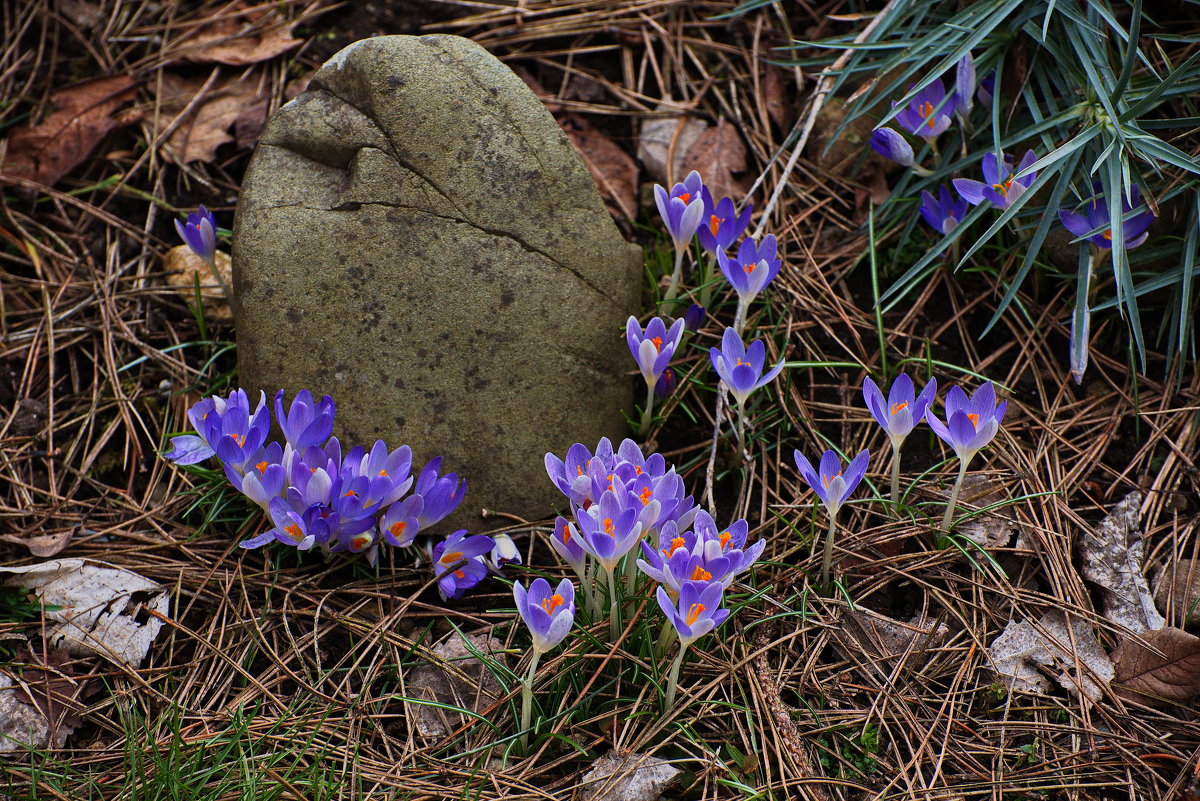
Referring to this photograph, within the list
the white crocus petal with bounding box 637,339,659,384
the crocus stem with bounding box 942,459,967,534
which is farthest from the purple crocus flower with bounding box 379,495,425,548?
the crocus stem with bounding box 942,459,967,534

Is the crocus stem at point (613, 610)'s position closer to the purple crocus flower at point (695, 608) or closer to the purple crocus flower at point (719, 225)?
the purple crocus flower at point (695, 608)

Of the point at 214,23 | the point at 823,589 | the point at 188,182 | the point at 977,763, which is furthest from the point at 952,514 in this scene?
the point at 214,23

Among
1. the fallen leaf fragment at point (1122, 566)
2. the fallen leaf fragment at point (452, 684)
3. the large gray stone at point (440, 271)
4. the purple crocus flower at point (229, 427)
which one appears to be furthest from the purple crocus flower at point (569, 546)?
the fallen leaf fragment at point (1122, 566)

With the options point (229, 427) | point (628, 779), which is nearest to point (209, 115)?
point (229, 427)

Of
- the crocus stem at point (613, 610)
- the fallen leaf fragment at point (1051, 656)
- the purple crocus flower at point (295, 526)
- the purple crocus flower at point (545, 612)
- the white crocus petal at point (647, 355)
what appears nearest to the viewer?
the purple crocus flower at point (545, 612)

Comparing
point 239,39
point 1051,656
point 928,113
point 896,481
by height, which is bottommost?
point 1051,656

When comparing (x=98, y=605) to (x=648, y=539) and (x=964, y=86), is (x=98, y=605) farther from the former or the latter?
(x=964, y=86)

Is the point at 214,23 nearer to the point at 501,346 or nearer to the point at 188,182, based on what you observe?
the point at 188,182
